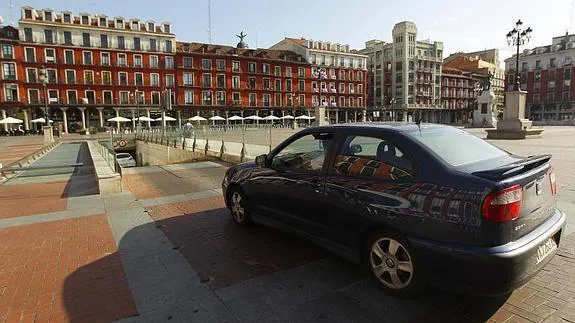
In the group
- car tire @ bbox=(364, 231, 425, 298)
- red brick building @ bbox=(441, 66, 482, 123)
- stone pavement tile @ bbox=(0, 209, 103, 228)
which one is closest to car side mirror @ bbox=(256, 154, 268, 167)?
car tire @ bbox=(364, 231, 425, 298)

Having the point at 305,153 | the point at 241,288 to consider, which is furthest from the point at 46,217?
the point at 305,153

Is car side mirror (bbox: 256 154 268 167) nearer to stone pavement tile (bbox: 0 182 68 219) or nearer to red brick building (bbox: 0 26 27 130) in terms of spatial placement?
stone pavement tile (bbox: 0 182 68 219)

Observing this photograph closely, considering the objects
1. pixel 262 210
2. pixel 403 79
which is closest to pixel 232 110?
pixel 403 79

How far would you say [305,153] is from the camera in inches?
176

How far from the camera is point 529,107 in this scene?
88.2m

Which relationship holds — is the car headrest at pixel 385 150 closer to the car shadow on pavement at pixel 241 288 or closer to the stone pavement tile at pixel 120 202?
the car shadow on pavement at pixel 241 288

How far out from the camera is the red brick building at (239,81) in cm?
6294

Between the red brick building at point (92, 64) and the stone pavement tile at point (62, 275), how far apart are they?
2032 inches

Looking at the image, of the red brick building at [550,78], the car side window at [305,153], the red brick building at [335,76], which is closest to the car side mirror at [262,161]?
the car side window at [305,153]

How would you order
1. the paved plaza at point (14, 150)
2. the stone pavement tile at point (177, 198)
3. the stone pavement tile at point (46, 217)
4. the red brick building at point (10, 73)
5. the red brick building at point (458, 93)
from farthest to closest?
the red brick building at point (458, 93) → the red brick building at point (10, 73) → the paved plaza at point (14, 150) → the stone pavement tile at point (177, 198) → the stone pavement tile at point (46, 217)

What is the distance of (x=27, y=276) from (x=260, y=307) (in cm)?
262

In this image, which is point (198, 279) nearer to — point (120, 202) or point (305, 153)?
point (305, 153)

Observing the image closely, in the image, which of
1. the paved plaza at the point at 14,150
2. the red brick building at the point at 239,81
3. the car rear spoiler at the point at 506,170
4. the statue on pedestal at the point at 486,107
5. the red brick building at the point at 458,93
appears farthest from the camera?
the red brick building at the point at 458,93

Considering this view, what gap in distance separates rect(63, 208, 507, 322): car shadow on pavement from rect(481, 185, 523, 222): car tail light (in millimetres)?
869
